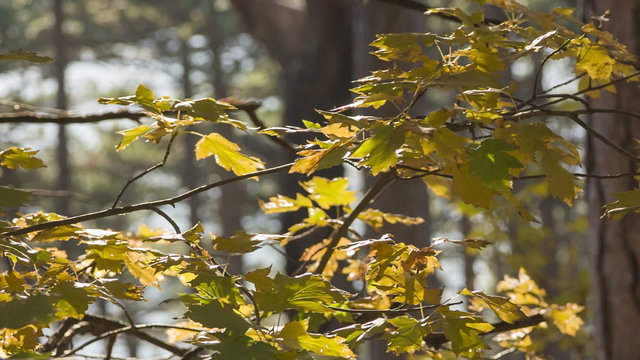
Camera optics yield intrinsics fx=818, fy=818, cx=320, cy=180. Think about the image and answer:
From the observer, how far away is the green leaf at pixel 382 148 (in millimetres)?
1313

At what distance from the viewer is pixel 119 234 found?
1596mm

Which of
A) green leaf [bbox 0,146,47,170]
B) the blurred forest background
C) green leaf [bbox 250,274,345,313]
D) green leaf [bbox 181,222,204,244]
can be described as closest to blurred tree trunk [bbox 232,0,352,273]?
green leaf [bbox 0,146,47,170]

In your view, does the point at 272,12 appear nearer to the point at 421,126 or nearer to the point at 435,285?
the point at 435,285

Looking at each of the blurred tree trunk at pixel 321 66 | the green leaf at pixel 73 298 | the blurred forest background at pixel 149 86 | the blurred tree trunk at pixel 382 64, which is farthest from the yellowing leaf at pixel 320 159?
the blurred forest background at pixel 149 86

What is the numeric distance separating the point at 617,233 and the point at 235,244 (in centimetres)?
130

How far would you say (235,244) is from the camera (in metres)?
1.59

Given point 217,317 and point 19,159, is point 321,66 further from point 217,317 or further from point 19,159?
point 217,317

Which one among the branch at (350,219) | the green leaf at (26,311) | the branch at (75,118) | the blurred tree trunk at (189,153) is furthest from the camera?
the blurred tree trunk at (189,153)

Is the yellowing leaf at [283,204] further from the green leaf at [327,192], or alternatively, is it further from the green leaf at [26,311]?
the green leaf at [26,311]

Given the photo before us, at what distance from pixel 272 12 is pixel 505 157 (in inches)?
314

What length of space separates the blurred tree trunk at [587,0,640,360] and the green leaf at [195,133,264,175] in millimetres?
1179

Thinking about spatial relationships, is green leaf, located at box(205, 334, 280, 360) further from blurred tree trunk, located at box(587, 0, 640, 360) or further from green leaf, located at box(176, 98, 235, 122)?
blurred tree trunk, located at box(587, 0, 640, 360)

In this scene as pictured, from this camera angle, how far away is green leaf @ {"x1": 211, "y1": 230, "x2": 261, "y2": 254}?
1.57 meters

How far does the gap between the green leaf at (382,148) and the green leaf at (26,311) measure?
53 centimetres
